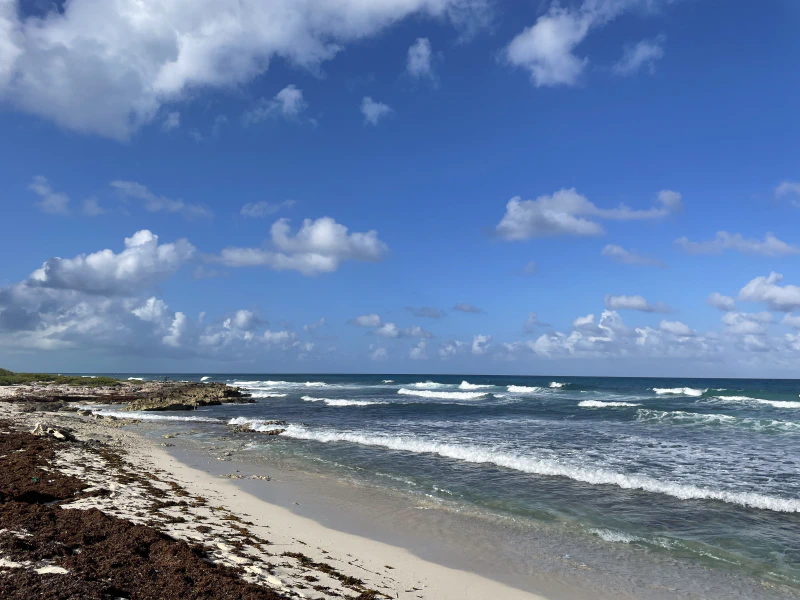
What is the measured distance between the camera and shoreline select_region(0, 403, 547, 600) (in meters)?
7.41

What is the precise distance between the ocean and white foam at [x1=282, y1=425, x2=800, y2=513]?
52 mm

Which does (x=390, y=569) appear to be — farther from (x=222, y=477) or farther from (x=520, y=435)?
(x=520, y=435)

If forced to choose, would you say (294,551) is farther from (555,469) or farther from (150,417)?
(150,417)

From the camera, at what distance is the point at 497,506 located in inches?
501

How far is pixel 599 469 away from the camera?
16.9 meters

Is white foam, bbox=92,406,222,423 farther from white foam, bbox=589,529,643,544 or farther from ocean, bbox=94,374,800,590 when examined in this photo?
white foam, bbox=589,529,643,544

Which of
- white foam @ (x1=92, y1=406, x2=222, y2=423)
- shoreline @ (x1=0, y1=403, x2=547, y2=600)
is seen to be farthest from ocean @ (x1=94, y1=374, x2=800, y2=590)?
shoreline @ (x1=0, y1=403, x2=547, y2=600)

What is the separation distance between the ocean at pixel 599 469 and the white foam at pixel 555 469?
0.05m

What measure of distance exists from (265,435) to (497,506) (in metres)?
16.4

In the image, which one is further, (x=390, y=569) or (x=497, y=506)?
(x=497, y=506)

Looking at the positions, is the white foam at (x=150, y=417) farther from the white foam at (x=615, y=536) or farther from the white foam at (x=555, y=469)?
the white foam at (x=615, y=536)

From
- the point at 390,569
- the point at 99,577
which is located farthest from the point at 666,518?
the point at 99,577

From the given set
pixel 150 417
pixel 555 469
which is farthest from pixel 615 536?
pixel 150 417

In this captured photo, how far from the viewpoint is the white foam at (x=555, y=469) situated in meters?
13.4
